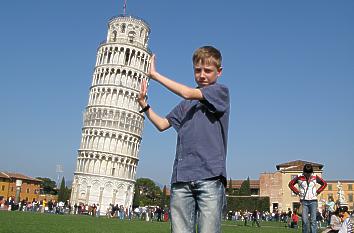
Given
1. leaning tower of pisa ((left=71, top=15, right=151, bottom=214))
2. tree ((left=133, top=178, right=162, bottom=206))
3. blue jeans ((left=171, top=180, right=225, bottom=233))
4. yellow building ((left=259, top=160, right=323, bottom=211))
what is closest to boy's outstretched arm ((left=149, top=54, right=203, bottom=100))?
blue jeans ((left=171, top=180, right=225, bottom=233))

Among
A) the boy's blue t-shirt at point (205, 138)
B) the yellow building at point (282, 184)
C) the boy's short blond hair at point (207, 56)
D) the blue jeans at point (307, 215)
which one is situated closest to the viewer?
the boy's blue t-shirt at point (205, 138)

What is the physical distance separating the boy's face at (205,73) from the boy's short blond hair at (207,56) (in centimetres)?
3

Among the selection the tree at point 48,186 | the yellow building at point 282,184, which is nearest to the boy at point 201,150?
the yellow building at point 282,184

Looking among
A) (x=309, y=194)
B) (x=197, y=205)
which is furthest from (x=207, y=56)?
(x=309, y=194)

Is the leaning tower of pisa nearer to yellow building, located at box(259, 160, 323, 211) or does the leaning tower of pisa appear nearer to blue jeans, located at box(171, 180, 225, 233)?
yellow building, located at box(259, 160, 323, 211)

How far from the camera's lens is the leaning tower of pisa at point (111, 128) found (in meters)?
72.2

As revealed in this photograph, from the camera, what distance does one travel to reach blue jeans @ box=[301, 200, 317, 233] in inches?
309

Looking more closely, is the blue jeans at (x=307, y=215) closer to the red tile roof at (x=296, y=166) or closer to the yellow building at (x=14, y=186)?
the red tile roof at (x=296, y=166)

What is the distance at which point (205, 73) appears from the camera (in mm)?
3213

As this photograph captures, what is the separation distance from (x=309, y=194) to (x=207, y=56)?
5.71 m

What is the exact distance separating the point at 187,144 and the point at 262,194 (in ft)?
269

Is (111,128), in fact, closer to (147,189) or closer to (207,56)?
(147,189)

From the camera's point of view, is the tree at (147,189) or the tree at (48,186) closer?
the tree at (147,189)

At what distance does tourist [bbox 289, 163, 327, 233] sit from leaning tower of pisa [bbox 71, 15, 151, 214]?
6488 centimetres
